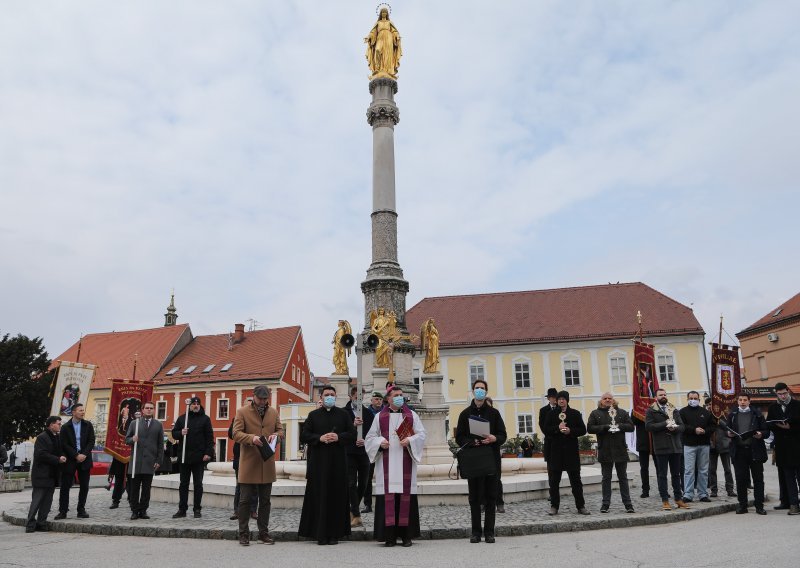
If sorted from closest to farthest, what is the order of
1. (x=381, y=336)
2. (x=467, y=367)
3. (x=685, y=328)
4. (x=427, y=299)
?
1. (x=381, y=336)
2. (x=685, y=328)
3. (x=467, y=367)
4. (x=427, y=299)

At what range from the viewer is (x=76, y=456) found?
422 inches

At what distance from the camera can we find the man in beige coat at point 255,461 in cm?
809

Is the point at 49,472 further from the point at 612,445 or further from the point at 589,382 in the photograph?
the point at 589,382

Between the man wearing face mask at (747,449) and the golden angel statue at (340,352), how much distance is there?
29.6ft

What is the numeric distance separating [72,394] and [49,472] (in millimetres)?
3304

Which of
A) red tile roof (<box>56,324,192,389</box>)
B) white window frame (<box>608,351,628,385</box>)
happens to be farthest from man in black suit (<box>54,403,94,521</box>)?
red tile roof (<box>56,324,192,389</box>)

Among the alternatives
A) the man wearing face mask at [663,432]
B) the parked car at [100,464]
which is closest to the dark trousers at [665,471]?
the man wearing face mask at [663,432]

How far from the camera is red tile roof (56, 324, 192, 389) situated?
155ft

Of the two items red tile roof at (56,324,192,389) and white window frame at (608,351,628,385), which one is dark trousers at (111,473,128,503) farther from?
red tile roof at (56,324,192,389)

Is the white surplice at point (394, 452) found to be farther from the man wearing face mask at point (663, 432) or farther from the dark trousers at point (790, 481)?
the dark trousers at point (790, 481)

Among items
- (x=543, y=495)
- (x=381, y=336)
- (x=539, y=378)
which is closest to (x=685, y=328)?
(x=539, y=378)

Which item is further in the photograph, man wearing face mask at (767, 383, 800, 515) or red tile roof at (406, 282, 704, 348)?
red tile roof at (406, 282, 704, 348)

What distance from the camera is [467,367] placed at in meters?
42.6

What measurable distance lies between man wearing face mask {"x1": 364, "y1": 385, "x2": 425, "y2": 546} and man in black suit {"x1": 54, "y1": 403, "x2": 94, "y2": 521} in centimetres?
535
